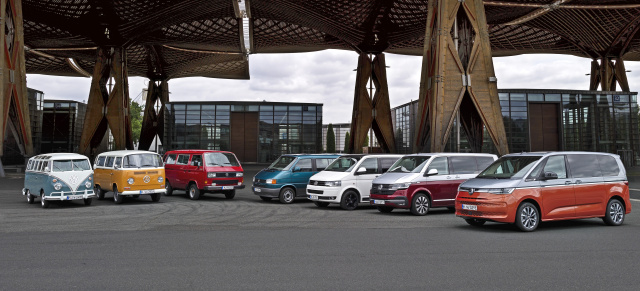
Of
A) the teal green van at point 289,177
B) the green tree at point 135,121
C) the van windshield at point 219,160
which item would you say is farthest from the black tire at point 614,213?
the green tree at point 135,121

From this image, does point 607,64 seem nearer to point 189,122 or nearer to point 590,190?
point 189,122

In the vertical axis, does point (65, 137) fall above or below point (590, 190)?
above

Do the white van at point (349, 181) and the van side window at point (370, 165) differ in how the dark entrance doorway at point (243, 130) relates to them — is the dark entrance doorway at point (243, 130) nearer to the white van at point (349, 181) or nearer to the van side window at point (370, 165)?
the white van at point (349, 181)

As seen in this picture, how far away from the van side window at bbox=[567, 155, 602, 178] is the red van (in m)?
11.5

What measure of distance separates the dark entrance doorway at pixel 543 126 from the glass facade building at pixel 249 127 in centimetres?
2268

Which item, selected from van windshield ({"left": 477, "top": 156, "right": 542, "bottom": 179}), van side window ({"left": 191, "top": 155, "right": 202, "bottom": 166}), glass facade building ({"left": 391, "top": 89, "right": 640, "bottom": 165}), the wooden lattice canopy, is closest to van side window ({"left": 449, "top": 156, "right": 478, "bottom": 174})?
van windshield ({"left": 477, "top": 156, "right": 542, "bottom": 179})

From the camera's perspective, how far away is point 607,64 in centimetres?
5203

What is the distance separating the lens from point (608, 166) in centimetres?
1110

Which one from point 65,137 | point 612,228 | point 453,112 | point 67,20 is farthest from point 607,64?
point 65,137

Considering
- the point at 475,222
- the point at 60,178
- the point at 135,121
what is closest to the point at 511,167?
the point at 475,222

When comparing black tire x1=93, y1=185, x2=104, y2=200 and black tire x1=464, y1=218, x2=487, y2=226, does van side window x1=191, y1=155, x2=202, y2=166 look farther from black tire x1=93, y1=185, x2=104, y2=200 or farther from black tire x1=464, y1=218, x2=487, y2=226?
black tire x1=464, y1=218, x2=487, y2=226

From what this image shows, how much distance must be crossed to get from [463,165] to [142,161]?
1049 centimetres

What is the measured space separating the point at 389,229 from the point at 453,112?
1706 cm

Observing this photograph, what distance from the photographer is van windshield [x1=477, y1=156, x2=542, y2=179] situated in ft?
33.8
